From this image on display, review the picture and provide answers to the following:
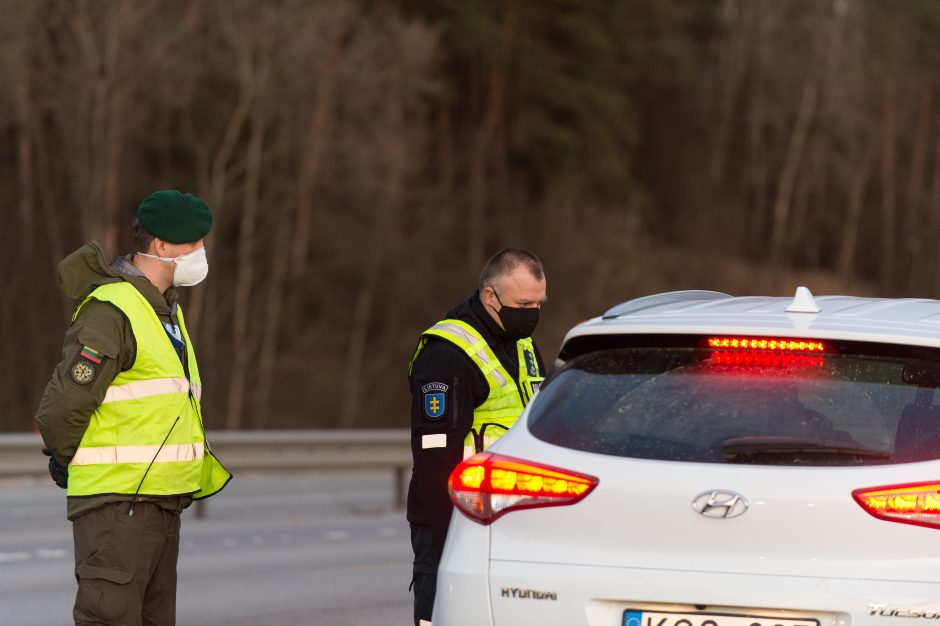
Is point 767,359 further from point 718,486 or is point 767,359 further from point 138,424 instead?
point 138,424

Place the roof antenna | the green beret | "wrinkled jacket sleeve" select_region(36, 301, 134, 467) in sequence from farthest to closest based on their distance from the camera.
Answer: the green beret, "wrinkled jacket sleeve" select_region(36, 301, 134, 467), the roof antenna

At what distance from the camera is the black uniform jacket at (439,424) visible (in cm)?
574

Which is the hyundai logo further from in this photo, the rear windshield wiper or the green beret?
the green beret

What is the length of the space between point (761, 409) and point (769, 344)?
185 millimetres

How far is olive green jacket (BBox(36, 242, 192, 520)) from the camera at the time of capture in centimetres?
511

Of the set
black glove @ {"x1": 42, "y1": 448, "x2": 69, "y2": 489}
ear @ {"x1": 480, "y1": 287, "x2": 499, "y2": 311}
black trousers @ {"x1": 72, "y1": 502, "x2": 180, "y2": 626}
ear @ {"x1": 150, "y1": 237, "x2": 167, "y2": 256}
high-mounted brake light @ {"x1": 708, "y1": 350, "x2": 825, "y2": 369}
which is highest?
high-mounted brake light @ {"x1": 708, "y1": 350, "x2": 825, "y2": 369}

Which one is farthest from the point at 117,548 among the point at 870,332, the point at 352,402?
the point at 352,402

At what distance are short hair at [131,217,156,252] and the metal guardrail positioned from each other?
9081 mm

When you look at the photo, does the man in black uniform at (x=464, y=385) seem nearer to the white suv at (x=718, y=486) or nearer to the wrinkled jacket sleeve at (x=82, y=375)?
the wrinkled jacket sleeve at (x=82, y=375)

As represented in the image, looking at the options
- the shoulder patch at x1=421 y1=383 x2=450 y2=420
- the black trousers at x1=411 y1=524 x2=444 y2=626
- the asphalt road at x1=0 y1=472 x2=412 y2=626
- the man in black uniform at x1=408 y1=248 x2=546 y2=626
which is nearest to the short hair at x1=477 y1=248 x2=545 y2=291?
the man in black uniform at x1=408 y1=248 x2=546 y2=626

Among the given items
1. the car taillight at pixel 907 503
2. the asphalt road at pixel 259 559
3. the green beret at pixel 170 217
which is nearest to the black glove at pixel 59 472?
the green beret at pixel 170 217

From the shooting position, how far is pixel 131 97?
1139 inches

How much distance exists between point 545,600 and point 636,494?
35cm

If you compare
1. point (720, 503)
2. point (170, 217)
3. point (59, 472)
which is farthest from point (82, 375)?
point (720, 503)
